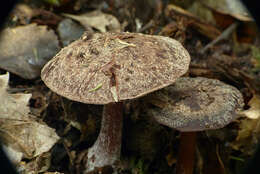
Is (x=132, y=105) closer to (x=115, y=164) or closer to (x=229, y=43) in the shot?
(x=115, y=164)

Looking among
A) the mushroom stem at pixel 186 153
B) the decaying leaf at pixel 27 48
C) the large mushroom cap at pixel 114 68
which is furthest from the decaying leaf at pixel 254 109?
the decaying leaf at pixel 27 48

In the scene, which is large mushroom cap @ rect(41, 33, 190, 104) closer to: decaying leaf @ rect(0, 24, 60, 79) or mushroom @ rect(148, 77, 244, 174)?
mushroom @ rect(148, 77, 244, 174)

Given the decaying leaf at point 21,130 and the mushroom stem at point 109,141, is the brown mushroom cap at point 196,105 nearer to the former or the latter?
the mushroom stem at point 109,141

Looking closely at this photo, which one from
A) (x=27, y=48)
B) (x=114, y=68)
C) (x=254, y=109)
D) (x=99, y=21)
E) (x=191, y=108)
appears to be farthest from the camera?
(x=99, y=21)

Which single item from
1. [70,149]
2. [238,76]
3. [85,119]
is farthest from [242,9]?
[70,149]

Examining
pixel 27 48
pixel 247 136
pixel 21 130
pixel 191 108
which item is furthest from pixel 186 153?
pixel 27 48

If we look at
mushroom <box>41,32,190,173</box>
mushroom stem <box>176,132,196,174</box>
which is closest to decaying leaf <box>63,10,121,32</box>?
mushroom <box>41,32,190,173</box>

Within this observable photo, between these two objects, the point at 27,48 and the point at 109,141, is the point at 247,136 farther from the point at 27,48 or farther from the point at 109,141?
the point at 27,48
